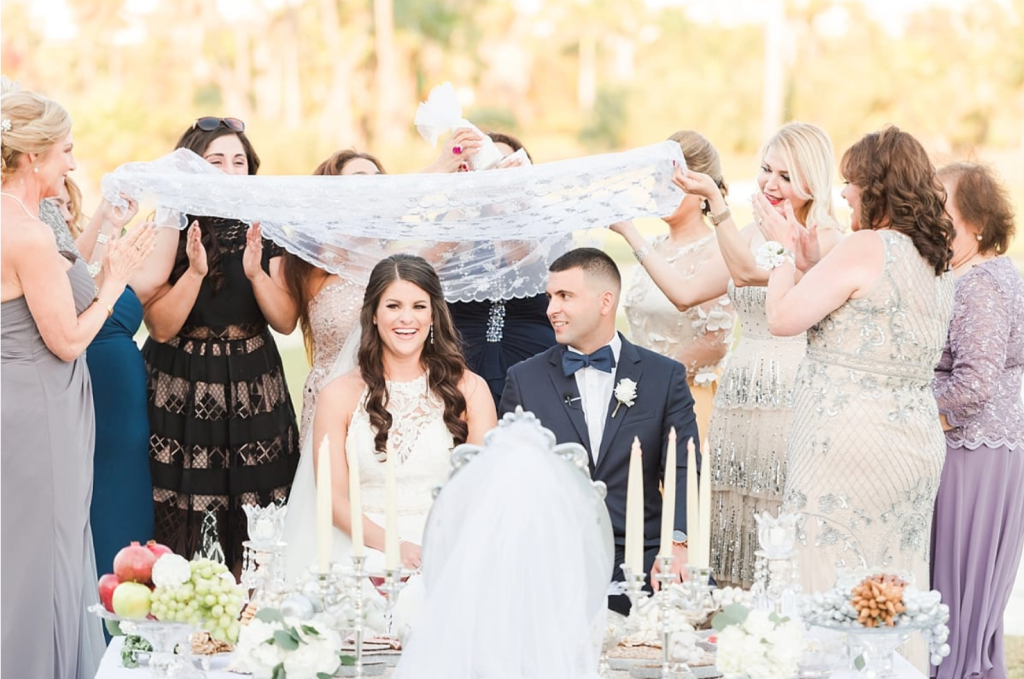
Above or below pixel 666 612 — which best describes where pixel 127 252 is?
above

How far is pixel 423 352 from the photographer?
4.86 metres

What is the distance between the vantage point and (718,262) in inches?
209

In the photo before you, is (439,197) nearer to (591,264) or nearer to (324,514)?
(591,264)

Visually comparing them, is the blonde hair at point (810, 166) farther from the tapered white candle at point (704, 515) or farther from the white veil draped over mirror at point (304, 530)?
the tapered white candle at point (704, 515)

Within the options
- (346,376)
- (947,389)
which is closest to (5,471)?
(346,376)

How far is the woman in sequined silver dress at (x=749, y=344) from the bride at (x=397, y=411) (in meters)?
0.83

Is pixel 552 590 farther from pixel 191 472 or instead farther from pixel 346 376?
pixel 191 472

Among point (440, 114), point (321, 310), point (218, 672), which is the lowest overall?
point (218, 672)

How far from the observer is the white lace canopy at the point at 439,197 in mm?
4871

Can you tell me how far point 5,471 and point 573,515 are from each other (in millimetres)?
2166

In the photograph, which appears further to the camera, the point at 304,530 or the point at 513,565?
the point at 304,530

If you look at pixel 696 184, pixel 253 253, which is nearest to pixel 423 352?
pixel 253 253

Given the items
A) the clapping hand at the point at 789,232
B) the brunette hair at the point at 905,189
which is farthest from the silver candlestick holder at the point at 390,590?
the brunette hair at the point at 905,189

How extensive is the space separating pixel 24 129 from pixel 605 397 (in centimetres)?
219
